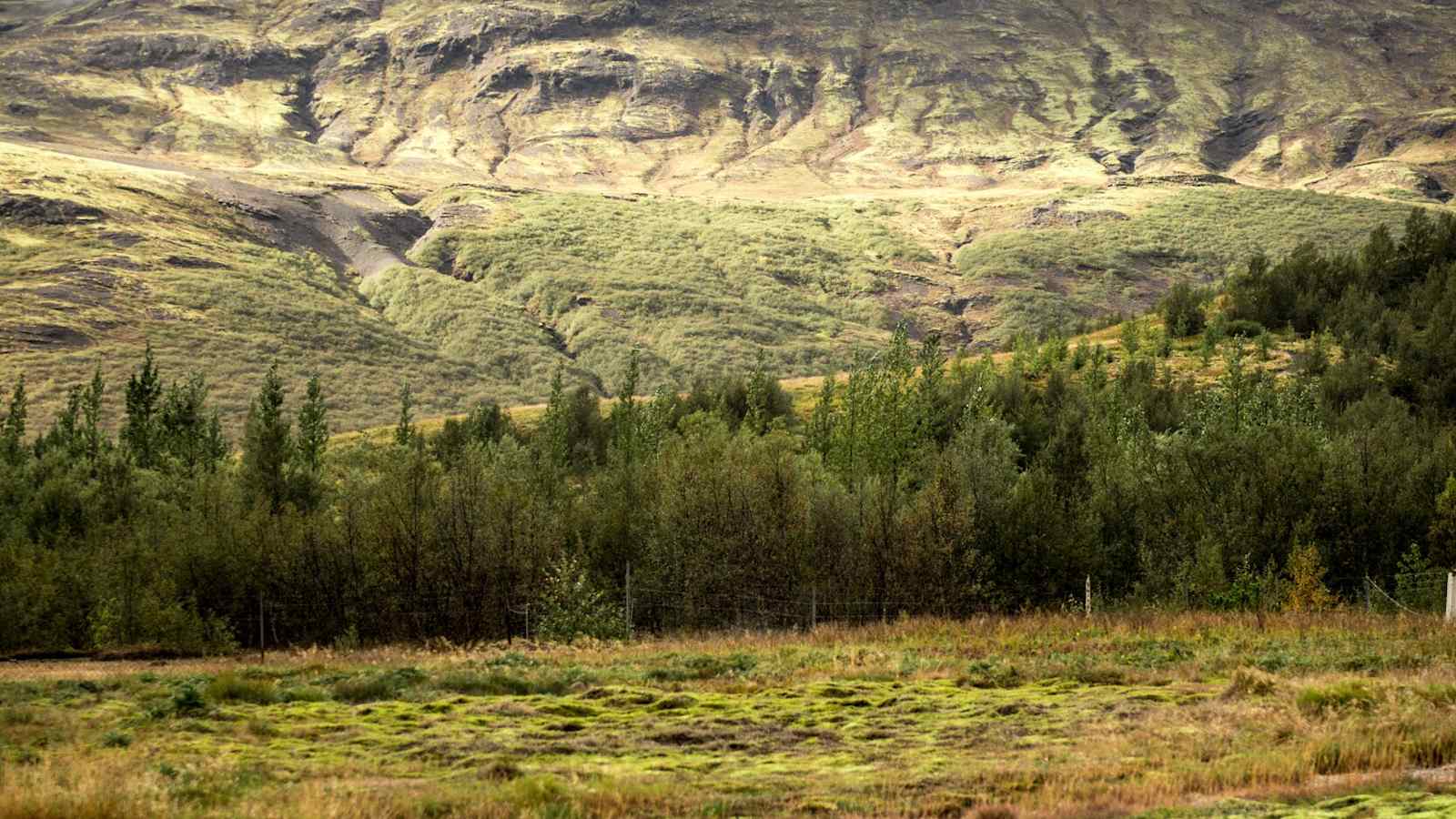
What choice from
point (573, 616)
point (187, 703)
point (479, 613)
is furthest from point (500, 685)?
point (479, 613)

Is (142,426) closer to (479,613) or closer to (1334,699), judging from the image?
(479,613)

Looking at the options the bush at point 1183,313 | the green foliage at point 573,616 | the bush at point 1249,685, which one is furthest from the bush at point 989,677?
the bush at point 1183,313

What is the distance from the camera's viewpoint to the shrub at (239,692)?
1069 inches

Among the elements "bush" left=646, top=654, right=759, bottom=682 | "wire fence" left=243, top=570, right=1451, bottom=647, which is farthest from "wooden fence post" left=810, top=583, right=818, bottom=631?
"bush" left=646, top=654, right=759, bottom=682

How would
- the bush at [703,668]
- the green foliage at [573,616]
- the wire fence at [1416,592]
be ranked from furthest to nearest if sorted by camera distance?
the wire fence at [1416,592]
the green foliage at [573,616]
the bush at [703,668]

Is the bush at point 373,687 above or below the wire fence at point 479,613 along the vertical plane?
above

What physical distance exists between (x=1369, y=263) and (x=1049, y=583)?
7370 cm

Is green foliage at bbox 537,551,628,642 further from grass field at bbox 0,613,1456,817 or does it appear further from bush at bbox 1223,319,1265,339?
bush at bbox 1223,319,1265,339

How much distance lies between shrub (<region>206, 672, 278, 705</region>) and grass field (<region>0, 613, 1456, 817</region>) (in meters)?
0.05

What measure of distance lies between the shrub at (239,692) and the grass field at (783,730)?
52 mm

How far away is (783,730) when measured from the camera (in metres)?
23.4

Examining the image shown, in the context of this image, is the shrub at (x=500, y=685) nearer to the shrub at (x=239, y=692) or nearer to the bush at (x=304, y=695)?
the bush at (x=304, y=695)

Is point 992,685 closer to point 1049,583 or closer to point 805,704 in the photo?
point 805,704

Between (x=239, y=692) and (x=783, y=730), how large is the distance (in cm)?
1133
